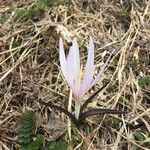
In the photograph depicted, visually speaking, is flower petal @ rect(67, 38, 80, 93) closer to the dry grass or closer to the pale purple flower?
the pale purple flower

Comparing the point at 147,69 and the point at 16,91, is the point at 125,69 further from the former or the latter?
the point at 16,91

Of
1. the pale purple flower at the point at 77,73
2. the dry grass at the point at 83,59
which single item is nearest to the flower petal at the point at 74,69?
the pale purple flower at the point at 77,73

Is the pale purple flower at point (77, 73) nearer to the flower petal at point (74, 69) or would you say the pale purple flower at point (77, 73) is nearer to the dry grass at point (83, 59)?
the flower petal at point (74, 69)

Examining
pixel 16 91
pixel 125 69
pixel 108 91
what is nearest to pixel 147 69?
Answer: pixel 125 69

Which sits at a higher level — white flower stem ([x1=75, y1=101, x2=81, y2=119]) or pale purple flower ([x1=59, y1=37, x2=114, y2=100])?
pale purple flower ([x1=59, y1=37, x2=114, y2=100])

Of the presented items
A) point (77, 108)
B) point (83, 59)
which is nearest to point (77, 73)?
point (77, 108)

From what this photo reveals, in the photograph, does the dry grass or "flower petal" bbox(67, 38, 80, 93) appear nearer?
"flower petal" bbox(67, 38, 80, 93)

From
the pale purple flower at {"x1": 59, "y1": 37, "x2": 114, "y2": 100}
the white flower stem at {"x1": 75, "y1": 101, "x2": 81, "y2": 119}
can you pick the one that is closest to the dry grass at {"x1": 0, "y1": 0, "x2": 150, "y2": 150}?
the white flower stem at {"x1": 75, "y1": 101, "x2": 81, "y2": 119}

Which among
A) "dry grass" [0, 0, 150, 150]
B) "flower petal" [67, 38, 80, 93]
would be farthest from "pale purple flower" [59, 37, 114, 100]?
"dry grass" [0, 0, 150, 150]

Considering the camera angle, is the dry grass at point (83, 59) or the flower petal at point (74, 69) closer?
the flower petal at point (74, 69)
